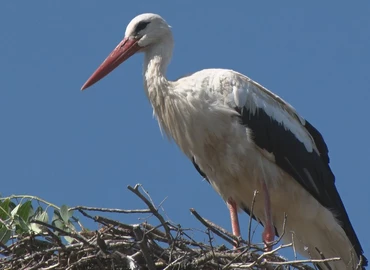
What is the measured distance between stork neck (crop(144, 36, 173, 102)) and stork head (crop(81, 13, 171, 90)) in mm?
64

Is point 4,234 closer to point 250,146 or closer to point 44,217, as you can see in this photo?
point 44,217

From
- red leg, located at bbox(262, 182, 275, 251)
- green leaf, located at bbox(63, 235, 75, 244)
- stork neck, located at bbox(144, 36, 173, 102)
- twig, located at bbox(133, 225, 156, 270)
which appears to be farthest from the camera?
stork neck, located at bbox(144, 36, 173, 102)

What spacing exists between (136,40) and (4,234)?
248 centimetres

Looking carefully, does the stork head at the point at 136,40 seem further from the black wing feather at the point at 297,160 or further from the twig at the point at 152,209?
the twig at the point at 152,209

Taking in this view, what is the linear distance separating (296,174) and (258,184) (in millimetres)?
325

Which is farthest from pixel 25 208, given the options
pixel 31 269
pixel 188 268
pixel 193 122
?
pixel 193 122

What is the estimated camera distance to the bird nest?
7.24 meters

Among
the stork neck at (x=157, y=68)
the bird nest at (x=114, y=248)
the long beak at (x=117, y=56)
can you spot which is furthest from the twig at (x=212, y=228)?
the long beak at (x=117, y=56)

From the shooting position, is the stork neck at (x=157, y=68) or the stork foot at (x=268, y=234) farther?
the stork neck at (x=157, y=68)

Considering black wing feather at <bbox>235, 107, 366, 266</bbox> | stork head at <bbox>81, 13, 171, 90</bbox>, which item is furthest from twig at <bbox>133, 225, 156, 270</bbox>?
stork head at <bbox>81, 13, 171, 90</bbox>

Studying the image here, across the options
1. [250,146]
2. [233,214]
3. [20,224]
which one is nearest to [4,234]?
[20,224]

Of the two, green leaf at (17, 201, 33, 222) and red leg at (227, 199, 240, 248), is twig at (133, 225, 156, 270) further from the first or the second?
red leg at (227, 199, 240, 248)

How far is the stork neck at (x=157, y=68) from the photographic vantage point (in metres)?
9.20

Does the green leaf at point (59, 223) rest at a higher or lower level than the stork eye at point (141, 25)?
lower
